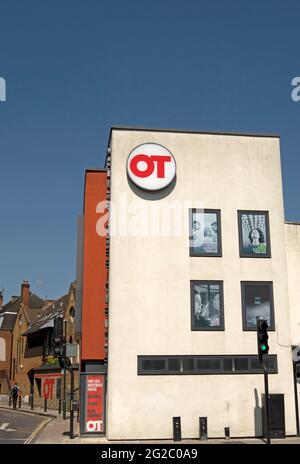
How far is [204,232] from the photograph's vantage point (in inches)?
1070

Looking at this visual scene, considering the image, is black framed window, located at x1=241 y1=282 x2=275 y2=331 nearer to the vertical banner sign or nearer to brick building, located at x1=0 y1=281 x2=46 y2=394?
the vertical banner sign

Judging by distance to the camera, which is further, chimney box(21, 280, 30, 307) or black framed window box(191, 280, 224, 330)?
chimney box(21, 280, 30, 307)

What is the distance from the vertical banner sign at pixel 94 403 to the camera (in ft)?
82.6

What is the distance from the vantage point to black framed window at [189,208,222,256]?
2703cm

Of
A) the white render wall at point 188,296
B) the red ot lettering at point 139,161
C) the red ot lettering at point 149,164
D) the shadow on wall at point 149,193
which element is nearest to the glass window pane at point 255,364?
the white render wall at point 188,296

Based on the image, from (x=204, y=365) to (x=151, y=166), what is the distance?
363 inches

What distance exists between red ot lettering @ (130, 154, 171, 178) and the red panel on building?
1734mm

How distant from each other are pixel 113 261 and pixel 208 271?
14.2ft

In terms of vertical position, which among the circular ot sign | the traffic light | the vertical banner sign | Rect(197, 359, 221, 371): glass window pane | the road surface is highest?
the circular ot sign

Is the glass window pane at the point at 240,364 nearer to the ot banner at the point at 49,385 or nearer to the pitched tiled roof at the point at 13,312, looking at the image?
the ot banner at the point at 49,385

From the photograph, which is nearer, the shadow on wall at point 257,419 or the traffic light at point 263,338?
the traffic light at point 263,338

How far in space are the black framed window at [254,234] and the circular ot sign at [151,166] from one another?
3.90 metres

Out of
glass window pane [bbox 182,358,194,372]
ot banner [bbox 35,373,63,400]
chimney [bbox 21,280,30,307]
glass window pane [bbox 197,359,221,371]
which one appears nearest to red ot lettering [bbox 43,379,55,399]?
ot banner [bbox 35,373,63,400]
